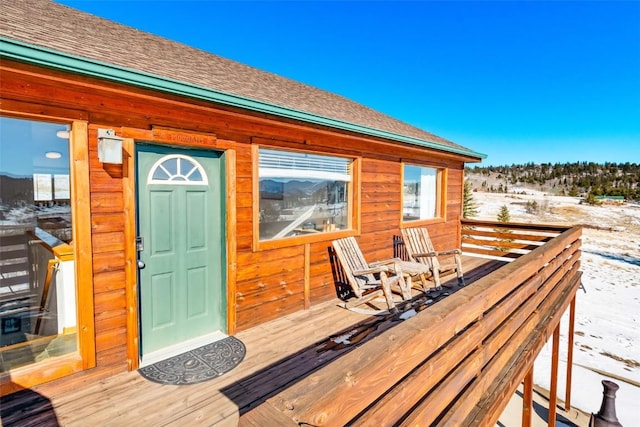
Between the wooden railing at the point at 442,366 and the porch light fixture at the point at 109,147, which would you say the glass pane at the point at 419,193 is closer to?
the wooden railing at the point at 442,366

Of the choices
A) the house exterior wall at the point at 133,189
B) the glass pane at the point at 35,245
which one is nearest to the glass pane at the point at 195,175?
the house exterior wall at the point at 133,189

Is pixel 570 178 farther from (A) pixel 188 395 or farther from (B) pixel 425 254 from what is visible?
(A) pixel 188 395

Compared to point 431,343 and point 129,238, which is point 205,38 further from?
point 431,343

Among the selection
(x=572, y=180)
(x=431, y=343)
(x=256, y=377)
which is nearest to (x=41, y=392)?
(x=256, y=377)

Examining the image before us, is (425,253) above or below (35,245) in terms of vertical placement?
below

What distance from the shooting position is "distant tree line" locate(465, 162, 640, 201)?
35781 mm

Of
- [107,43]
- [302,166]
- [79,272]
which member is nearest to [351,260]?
[302,166]

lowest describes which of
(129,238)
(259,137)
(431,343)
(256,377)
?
(256,377)

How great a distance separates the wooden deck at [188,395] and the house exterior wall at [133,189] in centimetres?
17

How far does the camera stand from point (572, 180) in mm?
42062

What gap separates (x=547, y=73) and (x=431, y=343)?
1761cm

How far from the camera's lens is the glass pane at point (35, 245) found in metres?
2.54

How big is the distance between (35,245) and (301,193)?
2841 millimetres

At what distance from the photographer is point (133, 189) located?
2562 millimetres
